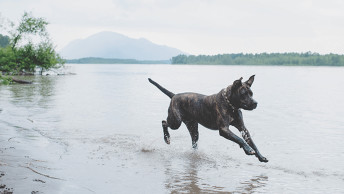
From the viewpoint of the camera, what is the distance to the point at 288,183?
6.91 meters

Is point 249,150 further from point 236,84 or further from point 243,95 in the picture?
point 236,84

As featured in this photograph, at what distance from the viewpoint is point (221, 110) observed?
7527 mm

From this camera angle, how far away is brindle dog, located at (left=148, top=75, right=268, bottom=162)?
280 inches

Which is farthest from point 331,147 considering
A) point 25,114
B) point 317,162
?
point 25,114

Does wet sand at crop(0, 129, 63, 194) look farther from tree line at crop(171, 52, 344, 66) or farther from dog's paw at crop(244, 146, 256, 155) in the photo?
tree line at crop(171, 52, 344, 66)

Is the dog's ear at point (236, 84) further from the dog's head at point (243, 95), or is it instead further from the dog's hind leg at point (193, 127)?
the dog's hind leg at point (193, 127)

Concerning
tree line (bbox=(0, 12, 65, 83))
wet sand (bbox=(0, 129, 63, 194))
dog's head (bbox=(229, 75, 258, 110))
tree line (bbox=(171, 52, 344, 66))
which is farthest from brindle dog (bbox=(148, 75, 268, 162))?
tree line (bbox=(171, 52, 344, 66))

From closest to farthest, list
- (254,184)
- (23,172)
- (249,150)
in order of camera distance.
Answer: (23,172), (254,184), (249,150)

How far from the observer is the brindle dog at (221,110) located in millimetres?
7117

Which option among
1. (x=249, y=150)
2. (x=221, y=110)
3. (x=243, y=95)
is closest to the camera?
(x=249, y=150)

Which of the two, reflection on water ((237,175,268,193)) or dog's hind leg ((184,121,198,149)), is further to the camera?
dog's hind leg ((184,121,198,149))

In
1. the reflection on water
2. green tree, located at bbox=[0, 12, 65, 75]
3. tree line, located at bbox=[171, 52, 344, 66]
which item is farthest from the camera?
tree line, located at bbox=[171, 52, 344, 66]

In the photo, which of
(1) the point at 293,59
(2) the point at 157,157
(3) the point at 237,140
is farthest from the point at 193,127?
(1) the point at 293,59

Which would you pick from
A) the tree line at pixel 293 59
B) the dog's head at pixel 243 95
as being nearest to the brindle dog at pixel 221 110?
the dog's head at pixel 243 95
